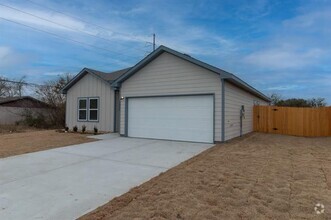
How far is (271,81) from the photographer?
31.8 meters

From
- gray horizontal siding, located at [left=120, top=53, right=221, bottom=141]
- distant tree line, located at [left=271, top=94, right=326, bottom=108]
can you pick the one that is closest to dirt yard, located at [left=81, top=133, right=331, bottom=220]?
gray horizontal siding, located at [left=120, top=53, right=221, bottom=141]

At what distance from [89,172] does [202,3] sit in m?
9.67

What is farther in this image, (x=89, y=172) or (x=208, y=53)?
→ (x=208, y=53)

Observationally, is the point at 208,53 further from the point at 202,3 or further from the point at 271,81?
the point at 271,81

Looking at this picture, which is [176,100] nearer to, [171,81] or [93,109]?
[171,81]

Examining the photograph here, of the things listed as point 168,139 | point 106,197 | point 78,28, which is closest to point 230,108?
point 168,139

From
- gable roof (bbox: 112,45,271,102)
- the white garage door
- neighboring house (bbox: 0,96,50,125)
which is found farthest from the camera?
neighboring house (bbox: 0,96,50,125)

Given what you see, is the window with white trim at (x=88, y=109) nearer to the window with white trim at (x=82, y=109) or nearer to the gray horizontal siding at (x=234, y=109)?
the window with white trim at (x=82, y=109)

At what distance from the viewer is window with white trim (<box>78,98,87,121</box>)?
1950 centimetres

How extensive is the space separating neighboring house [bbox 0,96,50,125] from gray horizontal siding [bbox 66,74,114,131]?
620 cm

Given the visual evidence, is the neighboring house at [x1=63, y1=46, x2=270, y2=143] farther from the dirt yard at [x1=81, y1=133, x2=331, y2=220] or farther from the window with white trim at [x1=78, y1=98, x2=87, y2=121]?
the dirt yard at [x1=81, y1=133, x2=331, y2=220]

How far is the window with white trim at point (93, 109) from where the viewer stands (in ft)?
61.6

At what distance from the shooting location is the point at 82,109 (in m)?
19.7

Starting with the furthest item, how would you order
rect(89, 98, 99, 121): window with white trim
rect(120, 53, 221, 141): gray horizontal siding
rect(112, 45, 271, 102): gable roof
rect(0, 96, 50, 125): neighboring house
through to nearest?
rect(0, 96, 50, 125): neighboring house < rect(89, 98, 99, 121): window with white trim < rect(120, 53, 221, 141): gray horizontal siding < rect(112, 45, 271, 102): gable roof
